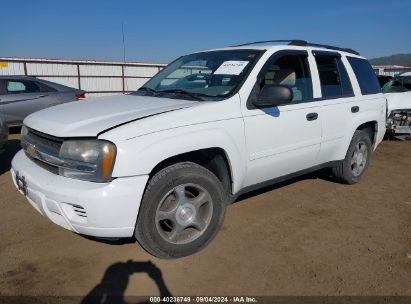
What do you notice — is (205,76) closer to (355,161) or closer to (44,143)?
(44,143)

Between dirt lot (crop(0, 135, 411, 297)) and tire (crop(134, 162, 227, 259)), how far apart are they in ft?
0.48

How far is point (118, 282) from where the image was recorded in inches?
109

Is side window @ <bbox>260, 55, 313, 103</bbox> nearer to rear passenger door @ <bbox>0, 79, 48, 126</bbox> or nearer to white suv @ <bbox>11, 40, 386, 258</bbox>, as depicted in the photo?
white suv @ <bbox>11, 40, 386, 258</bbox>

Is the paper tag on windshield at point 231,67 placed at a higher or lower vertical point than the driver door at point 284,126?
higher

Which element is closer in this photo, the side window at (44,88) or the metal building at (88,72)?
the side window at (44,88)

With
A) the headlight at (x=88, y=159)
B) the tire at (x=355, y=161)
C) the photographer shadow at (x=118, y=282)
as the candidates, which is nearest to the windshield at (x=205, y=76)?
the headlight at (x=88, y=159)

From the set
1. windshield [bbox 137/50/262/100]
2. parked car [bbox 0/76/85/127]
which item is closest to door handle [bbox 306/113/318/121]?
windshield [bbox 137/50/262/100]

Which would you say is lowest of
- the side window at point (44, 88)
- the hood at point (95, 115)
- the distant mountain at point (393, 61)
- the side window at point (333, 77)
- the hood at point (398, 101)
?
the hood at point (398, 101)

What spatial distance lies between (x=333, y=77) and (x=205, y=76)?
1.63m

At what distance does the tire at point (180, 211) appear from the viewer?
282 centimetres

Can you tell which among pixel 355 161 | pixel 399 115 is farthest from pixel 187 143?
pixel 399 115

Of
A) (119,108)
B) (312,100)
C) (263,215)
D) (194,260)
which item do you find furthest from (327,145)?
(119,108)

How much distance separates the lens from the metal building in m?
15.4

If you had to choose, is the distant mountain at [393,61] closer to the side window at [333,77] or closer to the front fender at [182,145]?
the side window at [333,77]
